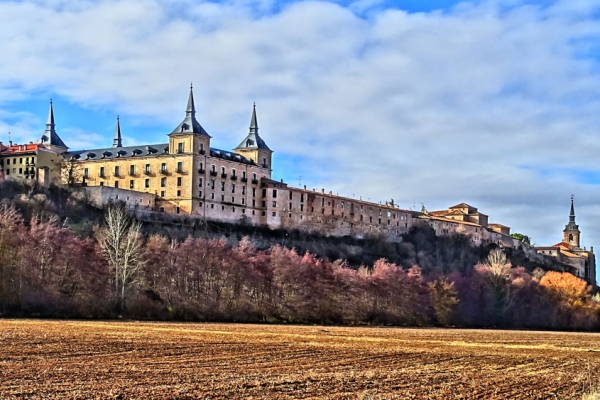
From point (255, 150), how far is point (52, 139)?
109 ft

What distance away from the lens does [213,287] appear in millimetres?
80312

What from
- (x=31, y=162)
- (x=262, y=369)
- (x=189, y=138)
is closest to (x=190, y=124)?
(x=189, y=138)

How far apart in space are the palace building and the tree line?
17645 millimetres

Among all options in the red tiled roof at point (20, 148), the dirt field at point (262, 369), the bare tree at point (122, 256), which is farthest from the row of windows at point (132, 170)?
the dirt field at point (262, 369)

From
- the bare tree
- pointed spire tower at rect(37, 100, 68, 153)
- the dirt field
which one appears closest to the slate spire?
pointed spire tower at rect(37, 100, 68, 153)

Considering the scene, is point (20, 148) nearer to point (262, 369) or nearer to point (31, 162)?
point (31, 162)

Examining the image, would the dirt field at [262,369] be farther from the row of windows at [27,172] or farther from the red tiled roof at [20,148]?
the red tiled roof at [20,148]

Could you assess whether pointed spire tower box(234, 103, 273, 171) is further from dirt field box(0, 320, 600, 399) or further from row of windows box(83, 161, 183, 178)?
dirt field box(0, 320, 600, 399)

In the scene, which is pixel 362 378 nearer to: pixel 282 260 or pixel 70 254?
pixel 70 254

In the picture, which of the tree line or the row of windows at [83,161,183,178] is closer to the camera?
the tree line

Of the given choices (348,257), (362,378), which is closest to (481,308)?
(348,257)

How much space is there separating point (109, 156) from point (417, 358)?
94.6m

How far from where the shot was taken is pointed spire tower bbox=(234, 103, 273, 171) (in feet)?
439

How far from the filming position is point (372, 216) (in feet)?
470
